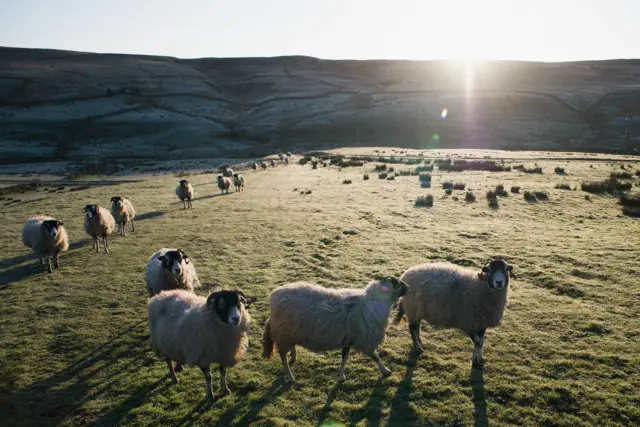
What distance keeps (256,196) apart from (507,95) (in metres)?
127

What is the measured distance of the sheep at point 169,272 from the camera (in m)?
9.84

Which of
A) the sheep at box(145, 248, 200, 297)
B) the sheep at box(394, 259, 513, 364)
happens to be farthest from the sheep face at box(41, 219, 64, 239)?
the sheep at box(394, 259, 513, 364)

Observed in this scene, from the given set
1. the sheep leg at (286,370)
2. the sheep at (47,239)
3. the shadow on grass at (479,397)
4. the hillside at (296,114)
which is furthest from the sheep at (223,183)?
the hillside at (296,114)

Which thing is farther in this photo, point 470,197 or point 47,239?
point 470,197

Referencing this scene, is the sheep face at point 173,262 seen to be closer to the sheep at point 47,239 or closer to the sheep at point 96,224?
the sheep at point 47,239

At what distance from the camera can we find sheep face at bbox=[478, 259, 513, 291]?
7855 millimetres

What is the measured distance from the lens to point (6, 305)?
11211mm

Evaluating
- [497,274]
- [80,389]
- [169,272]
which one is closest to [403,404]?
[497,274]

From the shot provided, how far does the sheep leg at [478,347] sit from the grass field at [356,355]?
0.23 m

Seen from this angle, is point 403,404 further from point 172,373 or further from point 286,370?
point 172,373

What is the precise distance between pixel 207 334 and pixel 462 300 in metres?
5.41

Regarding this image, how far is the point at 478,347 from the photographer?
8047 millimetres

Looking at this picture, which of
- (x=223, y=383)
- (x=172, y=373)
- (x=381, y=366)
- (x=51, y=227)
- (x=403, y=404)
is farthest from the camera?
(x=51, y=227)

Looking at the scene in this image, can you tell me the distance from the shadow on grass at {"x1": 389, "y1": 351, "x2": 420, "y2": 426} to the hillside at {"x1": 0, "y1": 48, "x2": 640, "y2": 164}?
86.5 meters
